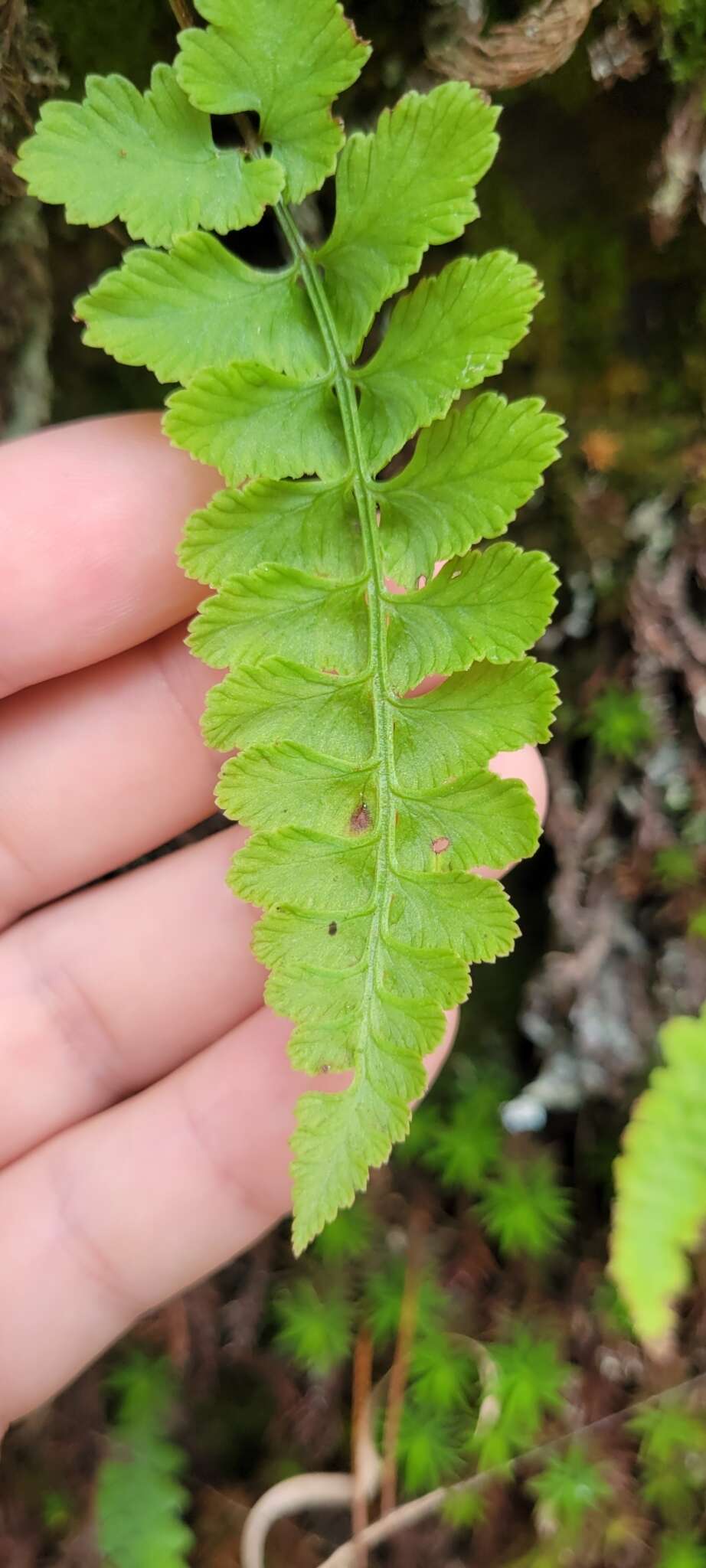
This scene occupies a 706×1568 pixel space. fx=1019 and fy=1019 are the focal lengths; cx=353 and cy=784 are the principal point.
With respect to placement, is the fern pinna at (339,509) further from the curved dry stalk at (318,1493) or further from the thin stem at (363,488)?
the curved dry stalk at (318,1493)

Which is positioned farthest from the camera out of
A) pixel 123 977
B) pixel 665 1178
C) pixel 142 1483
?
pixel 142 1483

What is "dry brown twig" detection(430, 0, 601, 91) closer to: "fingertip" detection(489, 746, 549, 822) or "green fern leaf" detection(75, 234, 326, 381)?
"green fern leaf" detection(75, 234, 326, 381)

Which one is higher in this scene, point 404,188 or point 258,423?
point 404,188

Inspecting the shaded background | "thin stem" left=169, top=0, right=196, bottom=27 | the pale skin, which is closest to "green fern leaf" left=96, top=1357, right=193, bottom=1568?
the shaded background

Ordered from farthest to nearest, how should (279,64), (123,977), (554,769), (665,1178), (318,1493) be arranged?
1. (318,1493)
2. (554,769)
3. (123,977)
4. (665,1178)
5. (279,64)

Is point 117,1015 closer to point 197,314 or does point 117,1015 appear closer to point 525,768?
point 525,768

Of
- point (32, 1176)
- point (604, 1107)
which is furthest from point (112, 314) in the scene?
point (604, 1107)

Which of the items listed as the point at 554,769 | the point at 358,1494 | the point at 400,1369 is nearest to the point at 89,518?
the point at 554,769

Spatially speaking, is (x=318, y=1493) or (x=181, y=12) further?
(x=318, y=1493)
